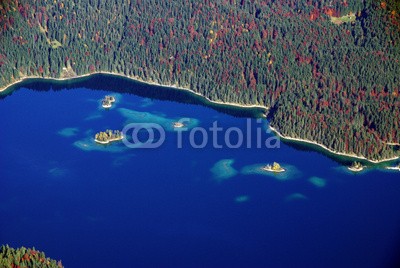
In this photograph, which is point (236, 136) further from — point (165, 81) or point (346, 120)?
point (165, 81)

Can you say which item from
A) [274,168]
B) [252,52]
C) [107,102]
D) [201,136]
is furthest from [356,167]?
[107,102]

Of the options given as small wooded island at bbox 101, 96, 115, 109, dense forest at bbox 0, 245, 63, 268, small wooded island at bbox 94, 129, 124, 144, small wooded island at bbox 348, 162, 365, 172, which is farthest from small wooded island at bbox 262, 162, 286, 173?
dense forest at bbox 0, 245, 63, 268

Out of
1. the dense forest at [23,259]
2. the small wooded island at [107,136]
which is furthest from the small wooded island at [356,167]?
the dense forest at [23,259]

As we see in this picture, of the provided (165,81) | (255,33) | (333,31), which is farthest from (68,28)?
(333,31)

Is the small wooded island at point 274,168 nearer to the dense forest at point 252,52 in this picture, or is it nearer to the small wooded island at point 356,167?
the small wooded island at point 356,167

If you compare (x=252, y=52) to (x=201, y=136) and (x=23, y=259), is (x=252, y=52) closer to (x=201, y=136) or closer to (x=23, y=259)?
(x=201, y=136)

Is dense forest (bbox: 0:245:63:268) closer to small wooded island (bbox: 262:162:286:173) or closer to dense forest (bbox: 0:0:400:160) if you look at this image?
small wooded island (bbox: 262:162:286:173)
